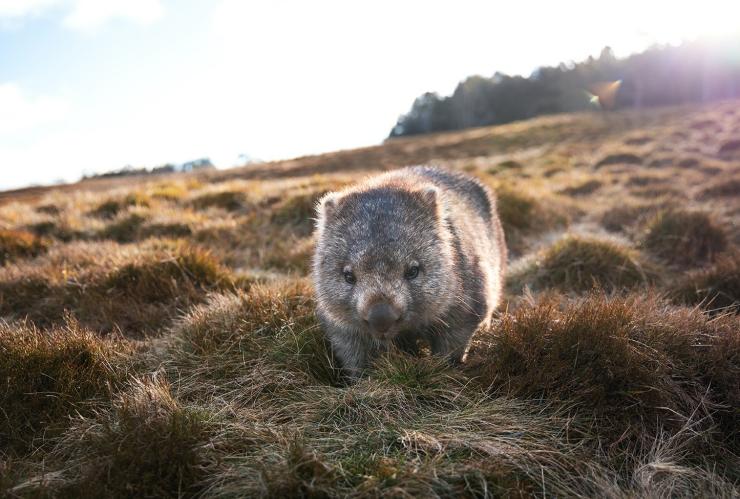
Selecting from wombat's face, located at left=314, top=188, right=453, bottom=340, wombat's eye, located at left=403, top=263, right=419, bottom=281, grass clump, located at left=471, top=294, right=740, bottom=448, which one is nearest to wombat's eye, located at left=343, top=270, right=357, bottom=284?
wombat's face, located at left=314, top=188, right=453, bottom=340

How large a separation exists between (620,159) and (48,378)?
1680 cm

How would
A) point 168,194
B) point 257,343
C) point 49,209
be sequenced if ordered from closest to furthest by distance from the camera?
point 257,343
point 49,209
point 168,194

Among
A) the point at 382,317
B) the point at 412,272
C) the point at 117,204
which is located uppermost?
the point at 117,204

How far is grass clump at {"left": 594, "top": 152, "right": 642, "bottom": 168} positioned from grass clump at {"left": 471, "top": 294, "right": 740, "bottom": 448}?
14229 mm

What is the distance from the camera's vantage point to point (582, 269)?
5227 mm

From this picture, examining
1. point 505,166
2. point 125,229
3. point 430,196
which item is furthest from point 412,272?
point 505,166

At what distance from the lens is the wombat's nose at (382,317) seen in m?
2.84

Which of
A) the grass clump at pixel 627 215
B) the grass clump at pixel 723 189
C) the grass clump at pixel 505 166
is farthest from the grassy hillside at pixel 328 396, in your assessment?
the grass clump at pixel 505 166

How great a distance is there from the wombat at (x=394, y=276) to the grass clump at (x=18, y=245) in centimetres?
413

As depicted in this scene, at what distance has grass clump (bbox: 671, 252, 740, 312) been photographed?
14.3 ft

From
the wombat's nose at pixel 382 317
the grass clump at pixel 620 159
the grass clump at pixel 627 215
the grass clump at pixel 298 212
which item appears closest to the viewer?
the wombat's nose at pixel 382 317

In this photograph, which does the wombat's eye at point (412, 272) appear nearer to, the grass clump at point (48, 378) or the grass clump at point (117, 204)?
the grass clump at point (48, 378)

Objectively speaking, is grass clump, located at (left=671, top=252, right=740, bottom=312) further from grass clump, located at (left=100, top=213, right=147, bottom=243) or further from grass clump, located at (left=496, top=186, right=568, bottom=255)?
grass clump, located at (left=100, top=213, right=147, bottom=243)

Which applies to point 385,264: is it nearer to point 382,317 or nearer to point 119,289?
point 382,317
